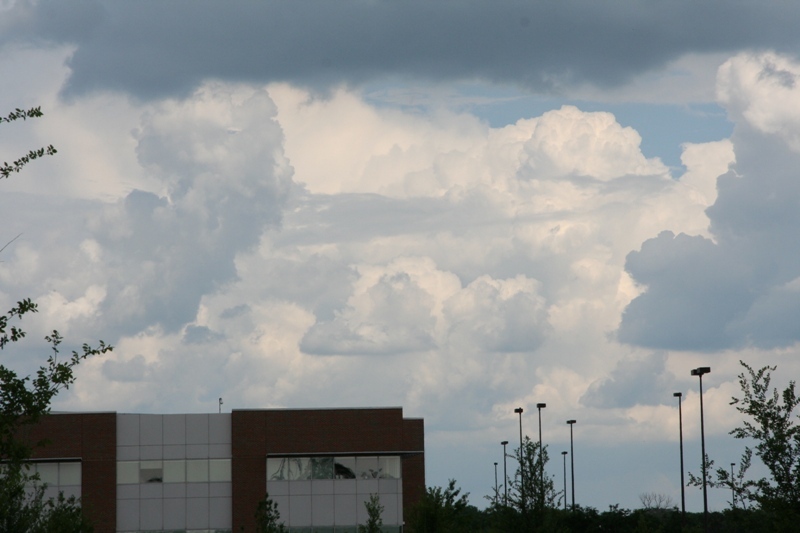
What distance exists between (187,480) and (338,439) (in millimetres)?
8768

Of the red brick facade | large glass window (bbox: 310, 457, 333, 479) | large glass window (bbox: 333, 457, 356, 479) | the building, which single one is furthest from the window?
large glass window (bbox: 333, 457, 356, 479)

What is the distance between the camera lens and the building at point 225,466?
199 feet

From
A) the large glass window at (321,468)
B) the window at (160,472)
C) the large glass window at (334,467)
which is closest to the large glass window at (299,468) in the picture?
the large glass window at (334,467)

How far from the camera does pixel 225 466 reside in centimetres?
6181

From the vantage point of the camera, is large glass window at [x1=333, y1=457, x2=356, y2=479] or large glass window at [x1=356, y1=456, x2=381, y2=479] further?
large glass window at [x1=356, y1=456, x2=381, y2=479]

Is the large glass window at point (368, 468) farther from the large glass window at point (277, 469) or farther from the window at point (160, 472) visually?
the window at point (160, 472)

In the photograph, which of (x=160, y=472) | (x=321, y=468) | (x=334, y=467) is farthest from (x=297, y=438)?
(x=160, y=472)

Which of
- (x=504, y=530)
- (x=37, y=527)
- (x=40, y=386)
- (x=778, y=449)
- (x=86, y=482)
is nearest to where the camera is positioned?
(x=40, y=386)

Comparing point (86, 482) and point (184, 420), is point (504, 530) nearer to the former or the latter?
point (184, 420)

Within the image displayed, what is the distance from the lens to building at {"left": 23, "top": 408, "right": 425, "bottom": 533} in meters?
60.8

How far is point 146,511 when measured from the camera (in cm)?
6100

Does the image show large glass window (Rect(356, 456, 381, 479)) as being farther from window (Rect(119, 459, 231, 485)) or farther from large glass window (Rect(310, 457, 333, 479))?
window (Rect(119, 459, 231, 485))

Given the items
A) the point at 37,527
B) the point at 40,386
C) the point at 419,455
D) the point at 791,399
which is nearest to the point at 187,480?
the point at 419,455

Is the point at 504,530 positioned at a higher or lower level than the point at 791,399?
lower
